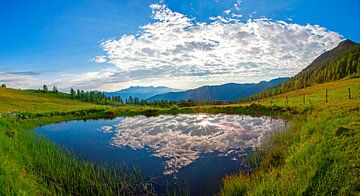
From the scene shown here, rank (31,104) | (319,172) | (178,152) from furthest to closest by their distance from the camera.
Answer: (31,104)
(178,152)
(319,172)

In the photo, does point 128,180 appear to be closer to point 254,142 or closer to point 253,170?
point 253,170

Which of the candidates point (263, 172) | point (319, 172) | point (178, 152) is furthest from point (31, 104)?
point (319, 172)

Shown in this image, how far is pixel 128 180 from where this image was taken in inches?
468

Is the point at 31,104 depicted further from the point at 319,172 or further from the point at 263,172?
the point at 319,172

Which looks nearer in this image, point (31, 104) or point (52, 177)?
point (52, 177)

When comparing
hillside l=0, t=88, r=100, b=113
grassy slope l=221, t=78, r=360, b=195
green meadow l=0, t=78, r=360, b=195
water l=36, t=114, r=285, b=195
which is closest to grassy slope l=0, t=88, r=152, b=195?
green meadow l=0, t=78, r=360, b=195

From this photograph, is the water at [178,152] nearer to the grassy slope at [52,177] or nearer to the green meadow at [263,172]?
the green meadow at [263,172]

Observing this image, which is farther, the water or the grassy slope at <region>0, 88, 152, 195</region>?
the water

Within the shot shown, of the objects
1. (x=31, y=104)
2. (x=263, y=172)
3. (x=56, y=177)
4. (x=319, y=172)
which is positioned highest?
(x=31, y=104)

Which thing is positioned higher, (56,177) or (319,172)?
(319,172)

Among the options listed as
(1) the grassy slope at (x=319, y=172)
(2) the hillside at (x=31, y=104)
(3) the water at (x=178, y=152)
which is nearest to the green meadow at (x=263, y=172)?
(1) the grassy slope at (x=319, y=172)

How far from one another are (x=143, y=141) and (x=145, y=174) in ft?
28.3

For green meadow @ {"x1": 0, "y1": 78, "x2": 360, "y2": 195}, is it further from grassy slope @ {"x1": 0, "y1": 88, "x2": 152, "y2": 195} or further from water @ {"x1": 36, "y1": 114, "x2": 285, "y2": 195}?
water @ {"x1": 36, "y1": 114, "x2": 285, "y2": 195}

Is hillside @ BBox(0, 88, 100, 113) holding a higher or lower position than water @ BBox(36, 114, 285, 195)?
higher
